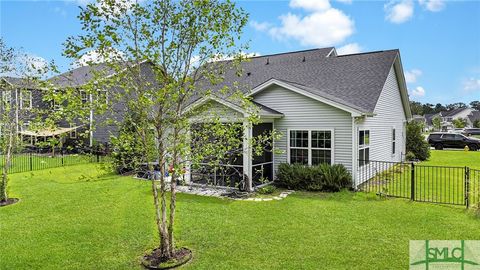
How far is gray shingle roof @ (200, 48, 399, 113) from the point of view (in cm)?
1287

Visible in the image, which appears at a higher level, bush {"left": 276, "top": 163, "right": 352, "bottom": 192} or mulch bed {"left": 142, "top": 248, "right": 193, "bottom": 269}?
bush {"left": 276, "top": 163, "right": 352, "bottom": 192}

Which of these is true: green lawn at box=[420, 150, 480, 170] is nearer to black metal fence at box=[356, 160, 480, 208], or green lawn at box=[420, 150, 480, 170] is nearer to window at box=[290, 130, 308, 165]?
black metal fence at box=[356, 160, 480, 208]

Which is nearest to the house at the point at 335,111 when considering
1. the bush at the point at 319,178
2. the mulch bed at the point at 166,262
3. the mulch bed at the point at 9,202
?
the bush at the point at 319,178

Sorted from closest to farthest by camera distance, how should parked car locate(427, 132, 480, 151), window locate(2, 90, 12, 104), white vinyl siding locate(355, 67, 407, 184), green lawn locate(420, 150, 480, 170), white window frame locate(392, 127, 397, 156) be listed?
window locate(2, 90, 12, 104)
white vinyl siding locate(355, 67, 407, 184)
white window frame locate(392, 127, 397, 156)
green lawn locate(420, 150, 480, 170)
parked car locate(427, 132, 480, 151)

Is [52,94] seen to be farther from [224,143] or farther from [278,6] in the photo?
[278,6]

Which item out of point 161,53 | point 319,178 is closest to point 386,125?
point 319,178

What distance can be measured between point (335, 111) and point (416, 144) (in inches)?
461

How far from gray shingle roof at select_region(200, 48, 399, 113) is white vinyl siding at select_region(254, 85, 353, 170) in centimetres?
56

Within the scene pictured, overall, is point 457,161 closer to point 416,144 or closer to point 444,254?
point 416,144

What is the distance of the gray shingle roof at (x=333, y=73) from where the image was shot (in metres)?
12.9

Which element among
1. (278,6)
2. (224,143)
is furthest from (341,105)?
(224,143)

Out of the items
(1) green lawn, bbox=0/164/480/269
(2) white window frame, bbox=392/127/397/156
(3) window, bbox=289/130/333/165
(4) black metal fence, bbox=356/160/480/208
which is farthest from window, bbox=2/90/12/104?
(2) white window frame, bbox=392/127/397/156

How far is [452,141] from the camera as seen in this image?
87.9 feet

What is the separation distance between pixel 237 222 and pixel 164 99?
389 cm
